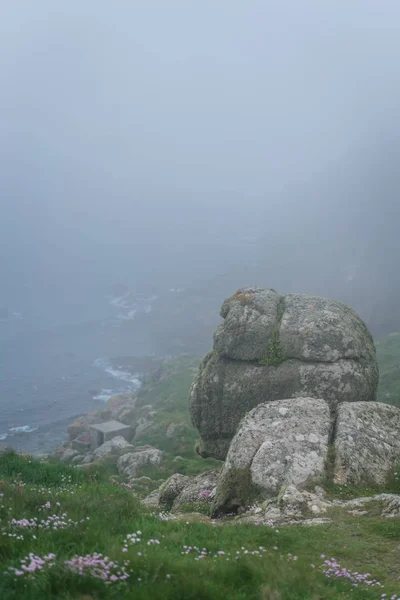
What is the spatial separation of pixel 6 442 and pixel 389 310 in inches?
4680

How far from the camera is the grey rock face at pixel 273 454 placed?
14672mm

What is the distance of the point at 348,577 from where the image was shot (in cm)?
745

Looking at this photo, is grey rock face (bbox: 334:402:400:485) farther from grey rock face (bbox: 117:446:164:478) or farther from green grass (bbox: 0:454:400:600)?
grey rock face (bbox: 117:446:164:478)

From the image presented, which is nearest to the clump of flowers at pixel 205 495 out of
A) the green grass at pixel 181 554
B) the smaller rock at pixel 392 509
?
the smaller rock at pixel 392 509

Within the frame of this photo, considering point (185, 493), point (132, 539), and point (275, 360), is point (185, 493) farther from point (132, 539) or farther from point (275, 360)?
point (132, 539)

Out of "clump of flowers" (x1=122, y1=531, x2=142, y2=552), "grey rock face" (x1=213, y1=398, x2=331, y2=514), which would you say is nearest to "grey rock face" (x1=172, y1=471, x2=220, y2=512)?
"grey rock face" (x1=213, y1=398, x2=331, y2=514)

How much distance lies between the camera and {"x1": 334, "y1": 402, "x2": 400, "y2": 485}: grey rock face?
48.7 feet

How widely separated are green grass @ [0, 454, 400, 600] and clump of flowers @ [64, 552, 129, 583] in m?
0.07

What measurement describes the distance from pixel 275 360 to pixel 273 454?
8.09m

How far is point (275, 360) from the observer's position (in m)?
23.1

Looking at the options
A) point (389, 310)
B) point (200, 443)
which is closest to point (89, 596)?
point (200, 443)

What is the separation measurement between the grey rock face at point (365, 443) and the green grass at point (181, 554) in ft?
12.3

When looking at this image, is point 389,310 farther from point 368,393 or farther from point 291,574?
point 291,574

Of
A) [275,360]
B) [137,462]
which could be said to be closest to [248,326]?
[275,360]
